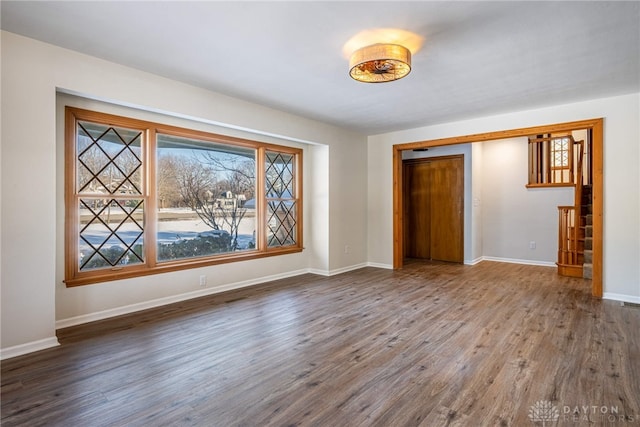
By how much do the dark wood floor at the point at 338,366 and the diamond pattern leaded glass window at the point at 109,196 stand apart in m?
0.70

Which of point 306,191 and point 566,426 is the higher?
point 306,191

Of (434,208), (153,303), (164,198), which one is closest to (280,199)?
(164,198)

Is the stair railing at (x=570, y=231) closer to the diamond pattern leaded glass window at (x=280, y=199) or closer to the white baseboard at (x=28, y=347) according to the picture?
the diamond pattern leaded glass window at (x=280, y=199)

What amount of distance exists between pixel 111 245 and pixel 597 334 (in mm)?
4827

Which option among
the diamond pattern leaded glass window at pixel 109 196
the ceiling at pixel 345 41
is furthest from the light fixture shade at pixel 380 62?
the diamond pattern leaded glass window at pixel 109 196

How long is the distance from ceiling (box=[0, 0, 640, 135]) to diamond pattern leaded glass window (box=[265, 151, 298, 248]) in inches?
54.1

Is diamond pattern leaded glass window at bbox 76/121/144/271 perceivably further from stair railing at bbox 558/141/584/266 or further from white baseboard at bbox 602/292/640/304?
stair railing at bbox 558/141/584/266

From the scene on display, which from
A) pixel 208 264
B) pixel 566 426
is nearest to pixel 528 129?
pixel 566 426

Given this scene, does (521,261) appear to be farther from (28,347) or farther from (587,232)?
(28,347)

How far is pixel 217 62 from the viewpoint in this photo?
10.2 ft

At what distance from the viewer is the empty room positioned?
83.7 inches

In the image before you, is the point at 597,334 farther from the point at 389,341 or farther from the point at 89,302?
the point at 89,302

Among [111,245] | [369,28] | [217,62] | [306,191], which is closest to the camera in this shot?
[369,28]

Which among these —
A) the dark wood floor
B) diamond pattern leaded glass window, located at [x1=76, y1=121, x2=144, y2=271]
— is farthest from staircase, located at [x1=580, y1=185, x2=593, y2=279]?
diamond pattern leaded glass window, located at [x1=76, y1=121, x2=144, y2=271]
